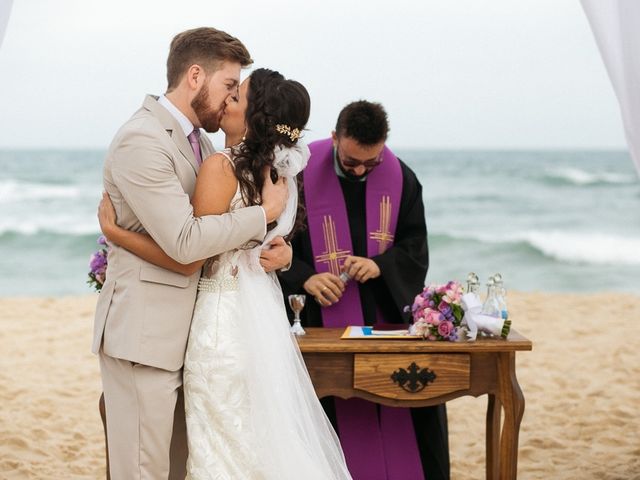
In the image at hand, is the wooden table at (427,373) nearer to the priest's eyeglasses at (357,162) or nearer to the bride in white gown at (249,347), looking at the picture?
the bride in white gown at (249,347)

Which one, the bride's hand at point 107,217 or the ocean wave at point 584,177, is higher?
the ocean wave at point 584,177

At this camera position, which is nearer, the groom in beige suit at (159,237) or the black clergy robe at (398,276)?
the groom in beige suit at (159,237)

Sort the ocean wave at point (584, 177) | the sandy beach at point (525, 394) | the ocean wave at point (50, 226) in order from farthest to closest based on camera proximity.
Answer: the ocean wave at point (584, 177), the ocean wave at point (50, 226), the sandy beach at point (525, 394)

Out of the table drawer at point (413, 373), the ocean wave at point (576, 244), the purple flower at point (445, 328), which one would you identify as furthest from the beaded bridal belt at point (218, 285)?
the ocean wave at point (576, 244)

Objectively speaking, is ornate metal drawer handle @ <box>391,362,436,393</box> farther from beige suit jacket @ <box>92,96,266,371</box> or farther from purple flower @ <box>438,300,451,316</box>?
beige suit jacket @ <box>92,96,266,371</box>

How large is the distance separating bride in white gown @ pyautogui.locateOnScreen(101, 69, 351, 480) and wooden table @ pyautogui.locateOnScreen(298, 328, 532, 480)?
2.11ft

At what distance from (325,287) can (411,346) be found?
62 centimetres

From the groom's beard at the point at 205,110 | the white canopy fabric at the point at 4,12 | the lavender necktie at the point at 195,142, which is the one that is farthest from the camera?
the white canopy fabric at the point at 4,12

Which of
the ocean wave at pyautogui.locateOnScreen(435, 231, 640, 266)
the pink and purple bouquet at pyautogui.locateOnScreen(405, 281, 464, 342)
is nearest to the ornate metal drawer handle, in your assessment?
the pink and purple bouquet at pyautogui.locateOnScreen(405, 281, 464, 342)

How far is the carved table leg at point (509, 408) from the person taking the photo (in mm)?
3992

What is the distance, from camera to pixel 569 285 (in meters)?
17.1

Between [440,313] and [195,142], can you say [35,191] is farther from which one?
[195,142]

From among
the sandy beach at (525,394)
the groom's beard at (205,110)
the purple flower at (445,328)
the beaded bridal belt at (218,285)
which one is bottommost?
the sandy beach at (525,394)

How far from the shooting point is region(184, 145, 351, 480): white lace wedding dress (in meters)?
3.20
